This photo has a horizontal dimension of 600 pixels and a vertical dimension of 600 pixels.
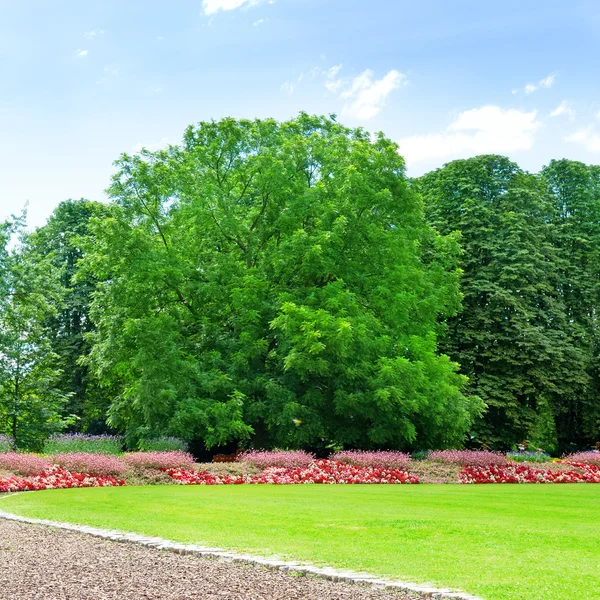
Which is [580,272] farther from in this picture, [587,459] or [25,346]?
[25,346]

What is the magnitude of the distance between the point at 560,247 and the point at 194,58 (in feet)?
89.5

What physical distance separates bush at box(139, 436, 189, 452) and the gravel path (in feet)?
47.0

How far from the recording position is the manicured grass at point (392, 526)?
6.83m

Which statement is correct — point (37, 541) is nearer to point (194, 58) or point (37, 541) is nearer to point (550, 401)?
point (194, 58)

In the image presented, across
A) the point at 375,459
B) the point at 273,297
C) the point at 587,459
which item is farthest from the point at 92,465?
the point at 587,459

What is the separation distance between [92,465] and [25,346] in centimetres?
1217

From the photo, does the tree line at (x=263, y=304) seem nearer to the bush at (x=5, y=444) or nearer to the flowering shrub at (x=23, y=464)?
the bush at (x=5, y=444)

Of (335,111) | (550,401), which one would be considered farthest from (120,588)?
(550,401)

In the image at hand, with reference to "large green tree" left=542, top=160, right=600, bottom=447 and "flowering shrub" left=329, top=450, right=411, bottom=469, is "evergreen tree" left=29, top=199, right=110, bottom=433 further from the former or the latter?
"large green tree" left=542, top=160, right=600, bottom=447

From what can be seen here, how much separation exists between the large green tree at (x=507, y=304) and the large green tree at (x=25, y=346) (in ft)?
57.0

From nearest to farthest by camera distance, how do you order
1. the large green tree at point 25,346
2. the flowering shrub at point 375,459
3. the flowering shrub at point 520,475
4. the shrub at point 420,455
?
the flowering shrub at point 375,459
the flowering shrub at point 520,475
the shrub at point 420,455
the large green tree at point 25,346

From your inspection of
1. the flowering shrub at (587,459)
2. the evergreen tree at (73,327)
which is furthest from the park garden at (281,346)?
the evergreen tree at (73,327)

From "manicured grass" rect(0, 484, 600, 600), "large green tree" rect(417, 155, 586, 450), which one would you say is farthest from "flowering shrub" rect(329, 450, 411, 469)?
"large green tree" rect(417, 155, 586, 450)

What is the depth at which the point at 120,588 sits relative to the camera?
639cm
